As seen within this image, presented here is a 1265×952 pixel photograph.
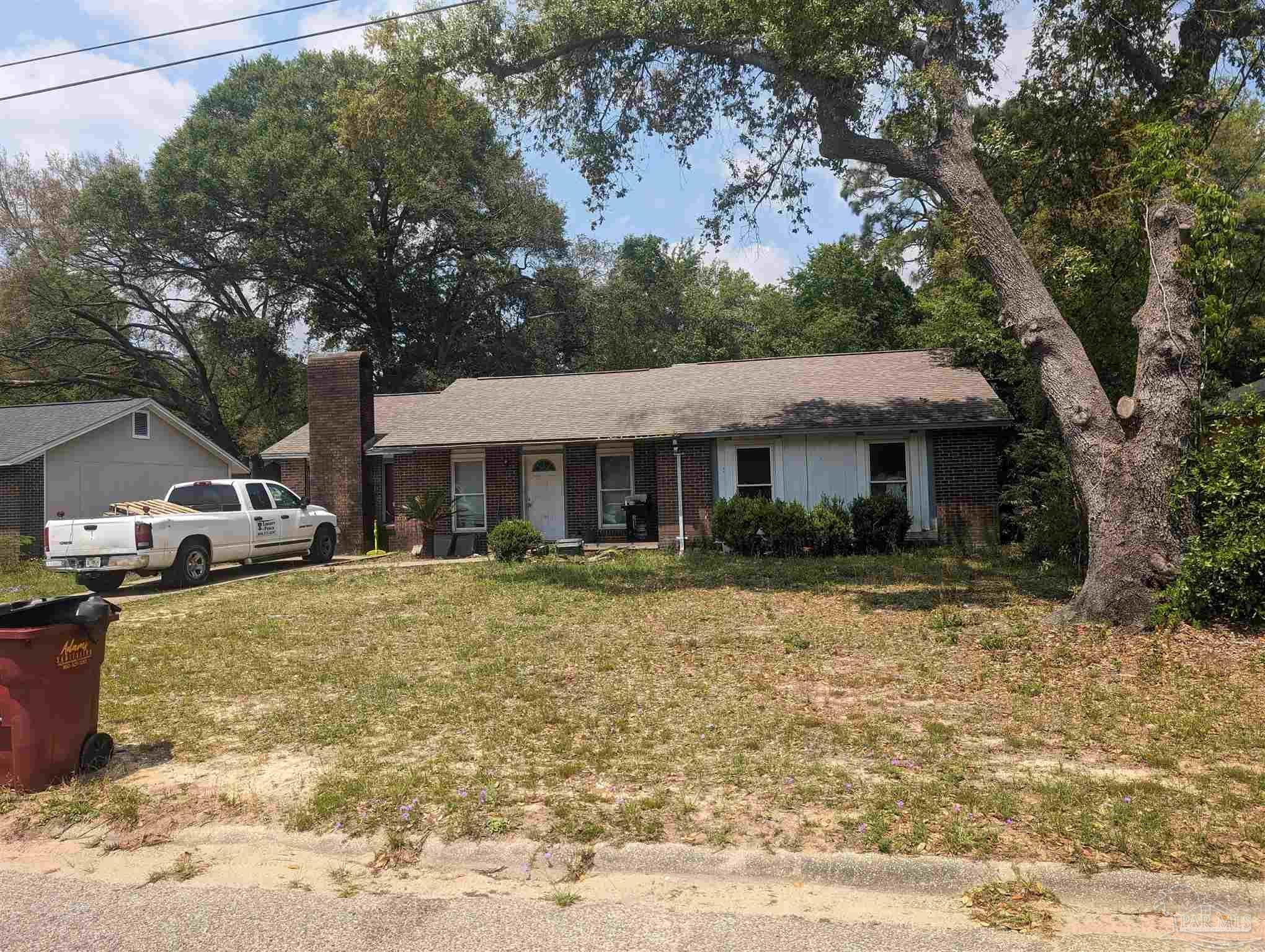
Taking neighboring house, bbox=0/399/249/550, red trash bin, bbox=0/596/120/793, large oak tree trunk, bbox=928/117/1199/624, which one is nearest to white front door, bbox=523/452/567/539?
neighboring house, bbox=0/399/249/550

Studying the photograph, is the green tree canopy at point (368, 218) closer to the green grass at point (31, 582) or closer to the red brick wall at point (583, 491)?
the red brick wall at point (583, 491)

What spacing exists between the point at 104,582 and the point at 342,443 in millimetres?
7965

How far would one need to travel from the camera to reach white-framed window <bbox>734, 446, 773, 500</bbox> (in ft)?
63.6

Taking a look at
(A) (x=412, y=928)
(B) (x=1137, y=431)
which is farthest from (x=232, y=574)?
(B) (x=1137, y=431)

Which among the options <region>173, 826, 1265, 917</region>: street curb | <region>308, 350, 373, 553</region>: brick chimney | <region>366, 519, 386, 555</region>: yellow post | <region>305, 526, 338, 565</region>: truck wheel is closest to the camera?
<region>173, 826, 1265, 917</region>: street curb

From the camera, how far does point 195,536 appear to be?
15.9 m

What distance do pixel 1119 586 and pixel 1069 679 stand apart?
224cm

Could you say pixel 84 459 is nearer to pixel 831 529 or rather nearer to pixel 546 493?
pixel 546 493

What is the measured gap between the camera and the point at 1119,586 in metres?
8.84

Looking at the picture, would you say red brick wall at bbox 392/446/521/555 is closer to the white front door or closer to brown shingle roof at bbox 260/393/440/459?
the white front door

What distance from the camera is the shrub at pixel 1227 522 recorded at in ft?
26.7

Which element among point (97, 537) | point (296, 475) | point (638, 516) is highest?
point (296, 475)

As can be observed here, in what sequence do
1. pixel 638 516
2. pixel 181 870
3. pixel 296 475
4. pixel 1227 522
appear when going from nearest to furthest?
pixel 181 870 → pixel 1227 522 → pixel 638 516 → pixel 296 475

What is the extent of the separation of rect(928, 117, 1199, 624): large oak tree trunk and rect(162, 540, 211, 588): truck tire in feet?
47.2
